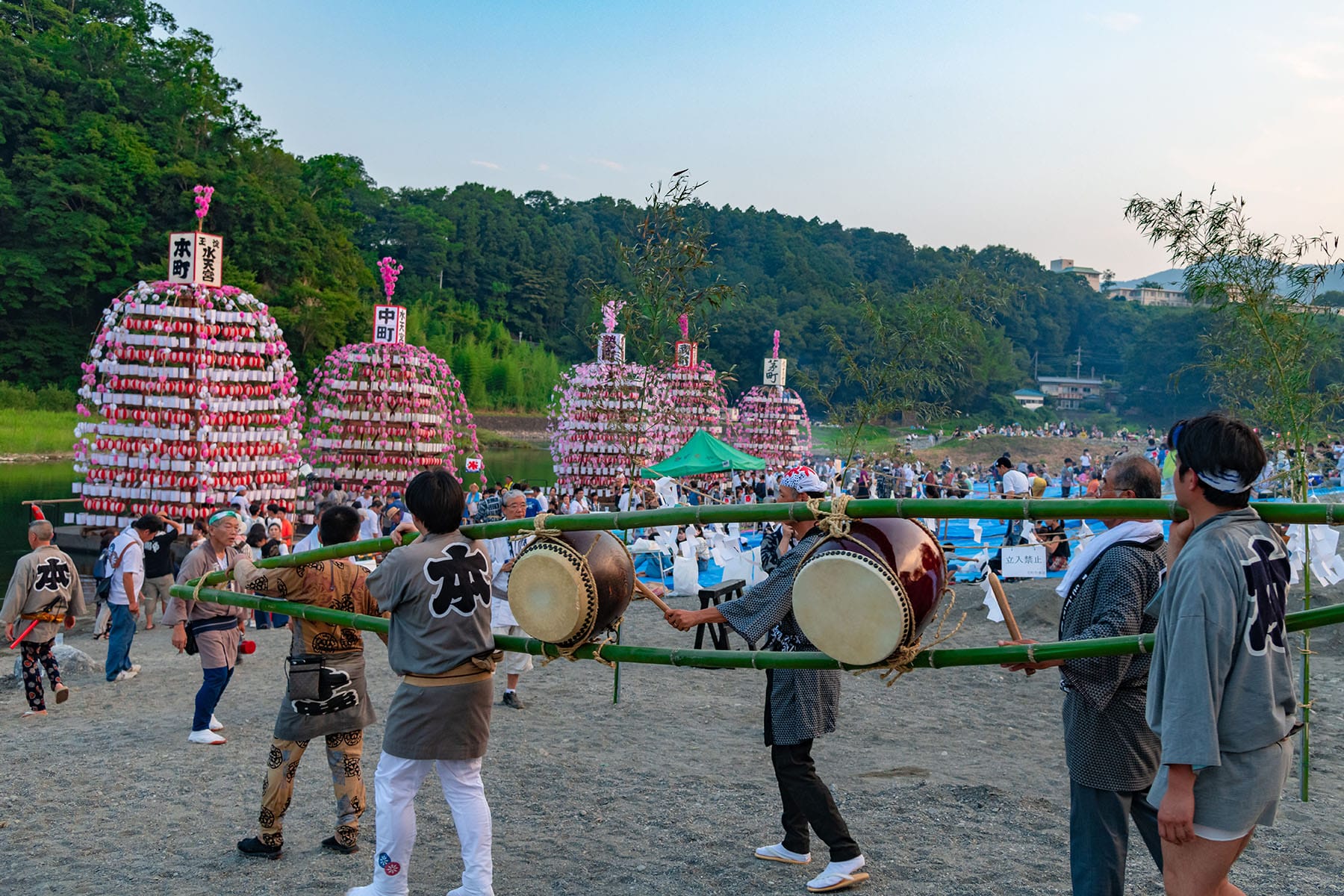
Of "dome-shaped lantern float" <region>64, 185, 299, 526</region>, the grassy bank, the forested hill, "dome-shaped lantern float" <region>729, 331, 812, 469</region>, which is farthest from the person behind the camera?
the forested hill

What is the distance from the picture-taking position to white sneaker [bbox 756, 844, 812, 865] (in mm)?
4352

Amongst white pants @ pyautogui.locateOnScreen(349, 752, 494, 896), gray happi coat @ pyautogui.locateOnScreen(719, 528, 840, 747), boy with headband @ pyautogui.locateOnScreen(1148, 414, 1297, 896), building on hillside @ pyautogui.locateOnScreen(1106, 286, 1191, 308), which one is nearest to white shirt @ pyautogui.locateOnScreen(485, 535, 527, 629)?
white pants @ pyautogui.locateOnScreen(349, 752, 494, 896)

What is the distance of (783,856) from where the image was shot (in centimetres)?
436

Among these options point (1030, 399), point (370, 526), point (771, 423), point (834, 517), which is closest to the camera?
point (834, 517)

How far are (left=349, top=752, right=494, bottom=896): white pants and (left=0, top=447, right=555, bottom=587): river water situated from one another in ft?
46.6

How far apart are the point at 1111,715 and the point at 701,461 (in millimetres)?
15330

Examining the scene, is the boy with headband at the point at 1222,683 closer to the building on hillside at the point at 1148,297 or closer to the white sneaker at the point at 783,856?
the white sneaker at the point at 783,856

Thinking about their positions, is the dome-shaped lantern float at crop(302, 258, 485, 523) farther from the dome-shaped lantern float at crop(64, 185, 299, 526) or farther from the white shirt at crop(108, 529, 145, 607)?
the white shirt at crop(108, 529, 145, 607)

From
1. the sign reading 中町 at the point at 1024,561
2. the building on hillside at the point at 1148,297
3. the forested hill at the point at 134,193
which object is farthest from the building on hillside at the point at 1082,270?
the sign reading 中町 at the point at 1024,561

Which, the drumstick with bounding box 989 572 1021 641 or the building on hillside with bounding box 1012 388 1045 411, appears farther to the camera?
the building on hillside with bounding box 1012 388 1045 411

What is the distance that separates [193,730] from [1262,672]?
6066 mm

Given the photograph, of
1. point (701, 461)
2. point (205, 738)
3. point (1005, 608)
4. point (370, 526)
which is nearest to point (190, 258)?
point (370, 526)

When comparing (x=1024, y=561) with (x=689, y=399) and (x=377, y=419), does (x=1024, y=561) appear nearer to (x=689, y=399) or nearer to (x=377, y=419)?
(x=377, y=419)

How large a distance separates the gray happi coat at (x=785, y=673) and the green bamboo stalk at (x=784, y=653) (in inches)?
6.9
